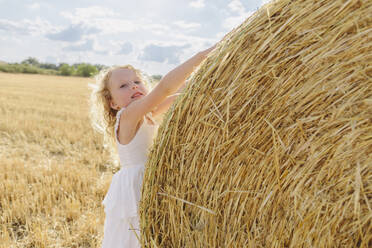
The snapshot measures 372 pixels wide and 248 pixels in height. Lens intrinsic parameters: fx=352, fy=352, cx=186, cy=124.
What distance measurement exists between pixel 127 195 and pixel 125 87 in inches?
29.6

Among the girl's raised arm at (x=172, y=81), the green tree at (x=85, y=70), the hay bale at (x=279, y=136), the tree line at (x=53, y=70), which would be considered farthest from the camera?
the green tree at (x=85, y=70)

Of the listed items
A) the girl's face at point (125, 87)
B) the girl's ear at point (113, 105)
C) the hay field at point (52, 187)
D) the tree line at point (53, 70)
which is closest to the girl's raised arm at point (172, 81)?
the girl's face at point (125, 87)

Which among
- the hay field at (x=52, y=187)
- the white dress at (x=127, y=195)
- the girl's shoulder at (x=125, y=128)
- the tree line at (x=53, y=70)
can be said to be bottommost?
the hay field at (x=52, y=187)

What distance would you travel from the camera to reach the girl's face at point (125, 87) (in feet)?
7.89

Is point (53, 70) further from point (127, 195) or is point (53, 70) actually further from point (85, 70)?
point (127, 195)

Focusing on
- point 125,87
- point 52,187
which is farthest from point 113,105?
point 52,187

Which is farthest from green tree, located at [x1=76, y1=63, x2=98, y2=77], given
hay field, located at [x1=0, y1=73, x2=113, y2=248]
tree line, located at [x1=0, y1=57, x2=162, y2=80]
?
hay field, located at [x1=0, y1=73, x2=113, y2=248]

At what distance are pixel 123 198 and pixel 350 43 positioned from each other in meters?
1.51

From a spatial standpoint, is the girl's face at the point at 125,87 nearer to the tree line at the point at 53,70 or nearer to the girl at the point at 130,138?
the girl at the point at 130,138

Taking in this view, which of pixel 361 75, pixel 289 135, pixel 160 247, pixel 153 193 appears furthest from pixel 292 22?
pixel 160 247

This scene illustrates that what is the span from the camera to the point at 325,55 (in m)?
1.35

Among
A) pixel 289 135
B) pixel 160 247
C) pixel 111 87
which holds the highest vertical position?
pixel 111 87

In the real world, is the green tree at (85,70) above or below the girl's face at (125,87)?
above

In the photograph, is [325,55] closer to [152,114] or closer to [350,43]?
[350,43]
